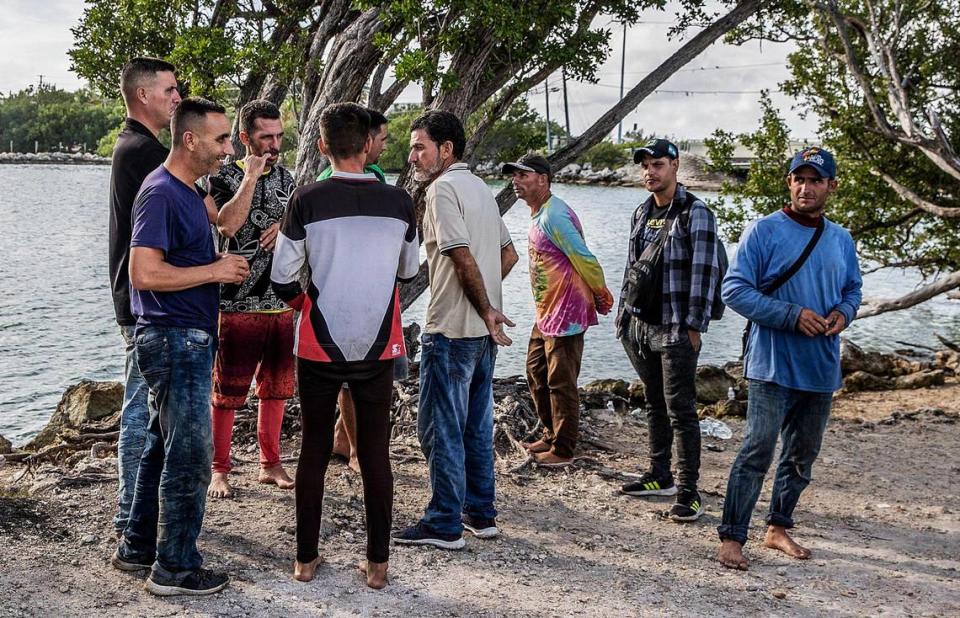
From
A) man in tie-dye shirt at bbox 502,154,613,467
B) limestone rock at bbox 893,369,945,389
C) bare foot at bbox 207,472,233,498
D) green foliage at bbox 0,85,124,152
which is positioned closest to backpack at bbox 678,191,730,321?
man in tie-dye shirt at bbox 502,154,613,467

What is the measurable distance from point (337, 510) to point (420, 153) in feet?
7.04

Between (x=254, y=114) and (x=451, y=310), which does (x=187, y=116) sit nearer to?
(x=254, y=114)

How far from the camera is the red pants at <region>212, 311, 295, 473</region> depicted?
205 inches

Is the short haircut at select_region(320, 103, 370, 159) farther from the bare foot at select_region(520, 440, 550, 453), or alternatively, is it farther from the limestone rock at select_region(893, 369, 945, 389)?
the limestone rock at select_region(893, 369, 945, 389)

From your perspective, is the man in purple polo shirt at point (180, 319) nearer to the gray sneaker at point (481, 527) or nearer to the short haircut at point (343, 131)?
the short haircut at point (343, 131)

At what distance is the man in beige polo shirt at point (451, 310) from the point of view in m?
4.73

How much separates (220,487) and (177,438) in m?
1.52

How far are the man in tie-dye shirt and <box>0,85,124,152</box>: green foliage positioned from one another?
11455 centimetres

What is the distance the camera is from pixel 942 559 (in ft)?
17.6

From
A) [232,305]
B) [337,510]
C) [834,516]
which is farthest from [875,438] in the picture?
[232,305]

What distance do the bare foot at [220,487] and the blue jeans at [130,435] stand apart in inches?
30.4

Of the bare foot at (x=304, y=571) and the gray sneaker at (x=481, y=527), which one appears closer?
the bare foot at (x=304, y=571)

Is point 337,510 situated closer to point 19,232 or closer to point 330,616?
point 330,616

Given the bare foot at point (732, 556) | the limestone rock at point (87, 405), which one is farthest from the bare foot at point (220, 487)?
the limestone rock at point (87, 405)
